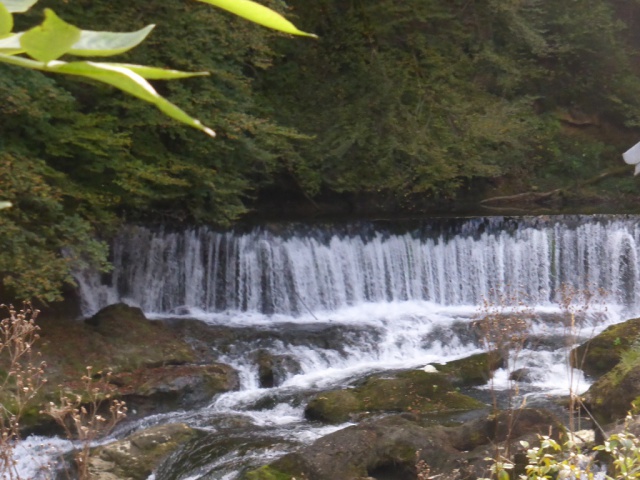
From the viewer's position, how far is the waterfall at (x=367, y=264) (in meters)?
12.2

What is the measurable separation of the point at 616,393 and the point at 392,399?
234 cm

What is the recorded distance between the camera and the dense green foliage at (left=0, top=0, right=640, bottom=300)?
365 inches

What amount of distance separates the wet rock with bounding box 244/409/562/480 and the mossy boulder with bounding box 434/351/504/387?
226cm

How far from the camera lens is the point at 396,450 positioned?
22.3 ft

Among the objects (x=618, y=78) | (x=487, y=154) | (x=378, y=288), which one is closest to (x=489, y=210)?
(x=487, y=154)

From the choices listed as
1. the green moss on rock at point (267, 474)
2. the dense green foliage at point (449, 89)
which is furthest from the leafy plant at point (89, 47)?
the dense green foliage at point (449, 89)

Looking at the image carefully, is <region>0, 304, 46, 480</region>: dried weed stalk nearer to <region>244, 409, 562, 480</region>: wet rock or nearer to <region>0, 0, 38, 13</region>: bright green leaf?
<region>244, 409, 562, 480</region>: wet rock

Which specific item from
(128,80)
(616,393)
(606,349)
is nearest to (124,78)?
(128,80)

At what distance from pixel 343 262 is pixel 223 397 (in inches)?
172

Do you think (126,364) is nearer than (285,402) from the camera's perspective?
No

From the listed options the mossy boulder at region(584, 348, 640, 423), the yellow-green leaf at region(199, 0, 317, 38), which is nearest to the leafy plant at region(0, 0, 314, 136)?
the yellow-green leaf at region(199, 0, 317, 38)

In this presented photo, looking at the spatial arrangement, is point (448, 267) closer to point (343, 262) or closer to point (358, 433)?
point (343, 262)

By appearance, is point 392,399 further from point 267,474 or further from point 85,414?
point 85,414

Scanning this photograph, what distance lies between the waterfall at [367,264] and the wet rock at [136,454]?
4.52 meters
